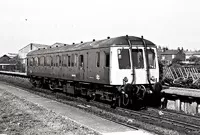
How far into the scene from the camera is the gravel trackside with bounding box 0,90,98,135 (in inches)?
346

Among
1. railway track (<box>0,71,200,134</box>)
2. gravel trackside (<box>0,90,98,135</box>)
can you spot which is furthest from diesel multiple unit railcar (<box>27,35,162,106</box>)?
gravel trackside (<box>0,90,98,135</box>)

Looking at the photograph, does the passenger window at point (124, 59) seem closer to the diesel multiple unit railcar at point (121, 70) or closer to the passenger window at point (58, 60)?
the diesel multiple unit railcar at point (121, 70)

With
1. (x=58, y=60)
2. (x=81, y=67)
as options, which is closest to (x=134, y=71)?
(x=81, y=67)

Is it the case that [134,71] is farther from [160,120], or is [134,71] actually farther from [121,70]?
[160,120]

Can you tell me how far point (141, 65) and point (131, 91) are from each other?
157cm

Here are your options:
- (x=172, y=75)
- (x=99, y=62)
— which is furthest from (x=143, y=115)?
(x=172, y=75)

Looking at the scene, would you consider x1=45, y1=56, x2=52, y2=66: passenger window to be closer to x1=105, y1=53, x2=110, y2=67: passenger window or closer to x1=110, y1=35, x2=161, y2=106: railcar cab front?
x1=105, y1=53, x2=110, y2=67: passenger window

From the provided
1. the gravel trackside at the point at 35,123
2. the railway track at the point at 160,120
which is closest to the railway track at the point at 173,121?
the railway track at the point at 160,120

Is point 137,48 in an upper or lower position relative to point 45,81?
upper

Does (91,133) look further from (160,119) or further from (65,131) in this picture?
(160,119)

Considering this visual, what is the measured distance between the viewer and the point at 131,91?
42.3ft

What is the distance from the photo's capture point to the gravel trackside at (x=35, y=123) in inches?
346

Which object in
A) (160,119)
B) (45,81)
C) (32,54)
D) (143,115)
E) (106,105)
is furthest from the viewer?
(32,54)

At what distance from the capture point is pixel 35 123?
1009 cm
